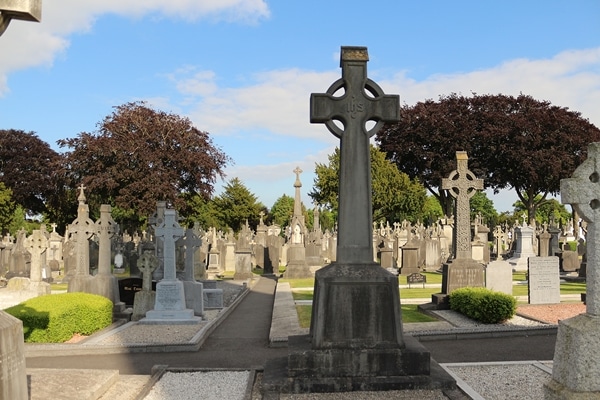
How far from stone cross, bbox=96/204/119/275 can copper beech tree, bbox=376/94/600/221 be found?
1175 inches

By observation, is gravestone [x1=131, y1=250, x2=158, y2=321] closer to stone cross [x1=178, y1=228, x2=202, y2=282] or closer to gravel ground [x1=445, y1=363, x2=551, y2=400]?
stone cross [x1=178, y1=228, x2=202, y2=282]

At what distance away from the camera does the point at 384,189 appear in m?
57.9

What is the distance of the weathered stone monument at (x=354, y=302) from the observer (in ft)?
19.4

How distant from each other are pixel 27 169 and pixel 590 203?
55876 millimetres

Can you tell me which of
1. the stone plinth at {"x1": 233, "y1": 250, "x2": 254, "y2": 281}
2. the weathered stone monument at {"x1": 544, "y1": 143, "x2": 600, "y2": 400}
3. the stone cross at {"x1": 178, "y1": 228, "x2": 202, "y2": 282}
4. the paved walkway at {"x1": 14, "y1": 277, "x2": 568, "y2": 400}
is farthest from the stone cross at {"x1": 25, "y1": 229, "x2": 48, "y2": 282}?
the weathered stone monument at {"x1": 544, "y1": 143, "x2": 600, "y2": 400}

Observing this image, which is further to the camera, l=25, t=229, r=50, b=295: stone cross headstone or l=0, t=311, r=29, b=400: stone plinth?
l=25, t=229, r=50, b=295: stone cross headstone

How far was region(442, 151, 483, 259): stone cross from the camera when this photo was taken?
15141 mm

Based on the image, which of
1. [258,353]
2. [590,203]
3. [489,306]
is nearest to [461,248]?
[489,306]

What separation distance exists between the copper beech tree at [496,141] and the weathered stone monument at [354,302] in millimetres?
34563

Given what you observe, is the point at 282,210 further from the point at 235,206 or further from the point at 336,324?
the point at 336,324

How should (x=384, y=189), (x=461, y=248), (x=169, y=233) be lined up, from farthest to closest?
(x=384, y=189), (x=461, y=248), (x=169, y=233)

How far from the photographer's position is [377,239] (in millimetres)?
34188

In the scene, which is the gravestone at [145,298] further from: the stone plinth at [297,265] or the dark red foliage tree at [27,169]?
the dark red foliage tree at [27,169]

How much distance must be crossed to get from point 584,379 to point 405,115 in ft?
132
